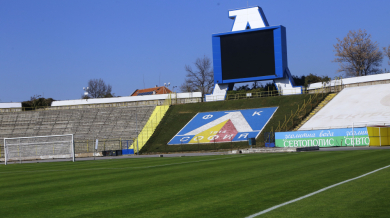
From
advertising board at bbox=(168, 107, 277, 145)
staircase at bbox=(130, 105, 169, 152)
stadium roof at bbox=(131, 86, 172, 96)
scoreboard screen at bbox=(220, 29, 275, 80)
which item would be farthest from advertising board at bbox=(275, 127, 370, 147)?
stadium roof at bbox=(131, 86, 172, 96)

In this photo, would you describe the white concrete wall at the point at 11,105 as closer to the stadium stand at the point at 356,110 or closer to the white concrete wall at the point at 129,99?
the white concrete wall at the point at 129,99

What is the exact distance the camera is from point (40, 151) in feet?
→ 139

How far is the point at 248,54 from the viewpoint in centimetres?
5919

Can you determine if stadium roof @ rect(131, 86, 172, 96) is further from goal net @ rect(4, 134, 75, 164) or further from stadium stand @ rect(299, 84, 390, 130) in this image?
goal net @ rect(4, 134, 75, 164)

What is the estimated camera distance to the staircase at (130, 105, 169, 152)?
1981 inches

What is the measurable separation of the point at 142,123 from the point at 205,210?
4937 centimetres

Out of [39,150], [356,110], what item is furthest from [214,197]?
[356,110]

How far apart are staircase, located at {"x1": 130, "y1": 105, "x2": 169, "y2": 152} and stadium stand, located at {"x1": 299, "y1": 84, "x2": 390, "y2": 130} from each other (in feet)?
65.6

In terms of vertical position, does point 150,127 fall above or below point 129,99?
below

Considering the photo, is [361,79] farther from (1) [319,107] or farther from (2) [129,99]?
(2) [129,99]

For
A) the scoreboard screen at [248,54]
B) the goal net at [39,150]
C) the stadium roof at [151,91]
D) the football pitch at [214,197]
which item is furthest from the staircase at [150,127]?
the stadium roof at [151,91]

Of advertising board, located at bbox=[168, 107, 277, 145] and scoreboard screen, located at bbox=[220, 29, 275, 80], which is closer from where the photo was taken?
advertising board, located at bbox=[168, 107, 277, 145]

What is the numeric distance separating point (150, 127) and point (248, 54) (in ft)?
60.5

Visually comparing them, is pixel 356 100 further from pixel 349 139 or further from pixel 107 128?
pixel 107 128
